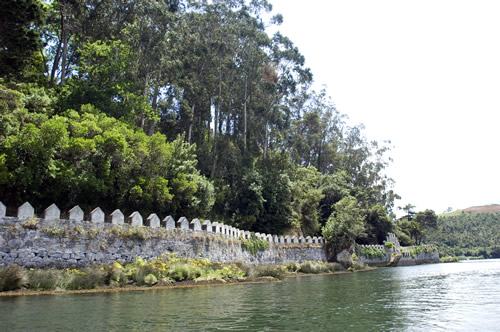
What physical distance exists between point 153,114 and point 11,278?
19.0 metres

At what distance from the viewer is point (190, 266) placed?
19016 millimetres

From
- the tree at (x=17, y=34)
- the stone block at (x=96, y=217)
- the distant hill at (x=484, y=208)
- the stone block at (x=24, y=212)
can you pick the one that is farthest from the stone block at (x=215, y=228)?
the distant hill at (x=484, y=208)

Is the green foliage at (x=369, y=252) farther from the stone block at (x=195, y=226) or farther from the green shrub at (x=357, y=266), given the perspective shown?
the stone block at (x=195, y=226)

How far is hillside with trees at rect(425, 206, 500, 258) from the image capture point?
96.9m

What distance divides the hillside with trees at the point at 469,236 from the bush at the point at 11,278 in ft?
291

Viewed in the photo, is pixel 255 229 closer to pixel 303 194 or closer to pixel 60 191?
pixel 303 194

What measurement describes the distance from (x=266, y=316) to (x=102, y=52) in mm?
27069

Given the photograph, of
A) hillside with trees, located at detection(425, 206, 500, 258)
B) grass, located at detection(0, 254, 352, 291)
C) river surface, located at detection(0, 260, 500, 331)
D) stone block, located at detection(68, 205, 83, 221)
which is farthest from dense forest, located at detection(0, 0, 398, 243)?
hillside with trees, located at detection(425, 206, 500, 258)

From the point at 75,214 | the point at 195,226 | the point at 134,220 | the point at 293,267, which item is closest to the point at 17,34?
the point at 75,214

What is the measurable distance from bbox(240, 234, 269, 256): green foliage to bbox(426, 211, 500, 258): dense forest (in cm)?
7024

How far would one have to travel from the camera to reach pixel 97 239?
17359 millimetres

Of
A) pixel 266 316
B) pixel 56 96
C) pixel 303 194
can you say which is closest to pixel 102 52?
pixel 56 96

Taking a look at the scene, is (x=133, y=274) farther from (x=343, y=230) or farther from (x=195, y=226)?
(x=343, y=230)

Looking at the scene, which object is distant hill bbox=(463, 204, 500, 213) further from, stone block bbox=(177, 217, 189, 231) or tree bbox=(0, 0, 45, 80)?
tree bbox=(0, 0, 45, 80)
